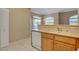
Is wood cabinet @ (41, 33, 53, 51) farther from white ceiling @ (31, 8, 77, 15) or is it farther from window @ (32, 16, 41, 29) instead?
white ceiling @ (31, 8, 77, 15)

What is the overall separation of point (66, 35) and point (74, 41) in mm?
139

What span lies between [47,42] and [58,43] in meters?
0.18

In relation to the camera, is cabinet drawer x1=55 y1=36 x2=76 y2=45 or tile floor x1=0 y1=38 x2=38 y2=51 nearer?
cabinet drawer x1=55 y1=36 x2=76 y2=45

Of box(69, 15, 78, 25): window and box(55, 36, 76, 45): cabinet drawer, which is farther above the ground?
box(69, 15, 78, 25): window

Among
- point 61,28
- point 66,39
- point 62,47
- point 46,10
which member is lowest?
point 62,47

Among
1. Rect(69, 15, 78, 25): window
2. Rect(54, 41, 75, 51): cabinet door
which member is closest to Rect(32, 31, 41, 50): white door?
Rect(54, 41, 75, 51): cabinet door

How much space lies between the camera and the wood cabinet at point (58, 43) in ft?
5.07

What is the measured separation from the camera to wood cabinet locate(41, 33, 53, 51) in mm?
1673

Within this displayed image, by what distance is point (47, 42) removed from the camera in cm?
173

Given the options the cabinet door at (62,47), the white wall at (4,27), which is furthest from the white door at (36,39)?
the white wall at (4,27)

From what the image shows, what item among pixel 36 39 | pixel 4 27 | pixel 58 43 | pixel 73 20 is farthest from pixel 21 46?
pixel 73 20

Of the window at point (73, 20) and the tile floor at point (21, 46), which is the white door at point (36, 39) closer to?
the tile floor at point (21, 46)

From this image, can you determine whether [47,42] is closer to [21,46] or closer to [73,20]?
[21,46]

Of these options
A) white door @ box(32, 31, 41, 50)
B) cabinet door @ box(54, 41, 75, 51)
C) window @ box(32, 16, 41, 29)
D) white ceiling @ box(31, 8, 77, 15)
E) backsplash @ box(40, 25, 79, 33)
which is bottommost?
cabinet door @ box(54, 41, 75, 51)
